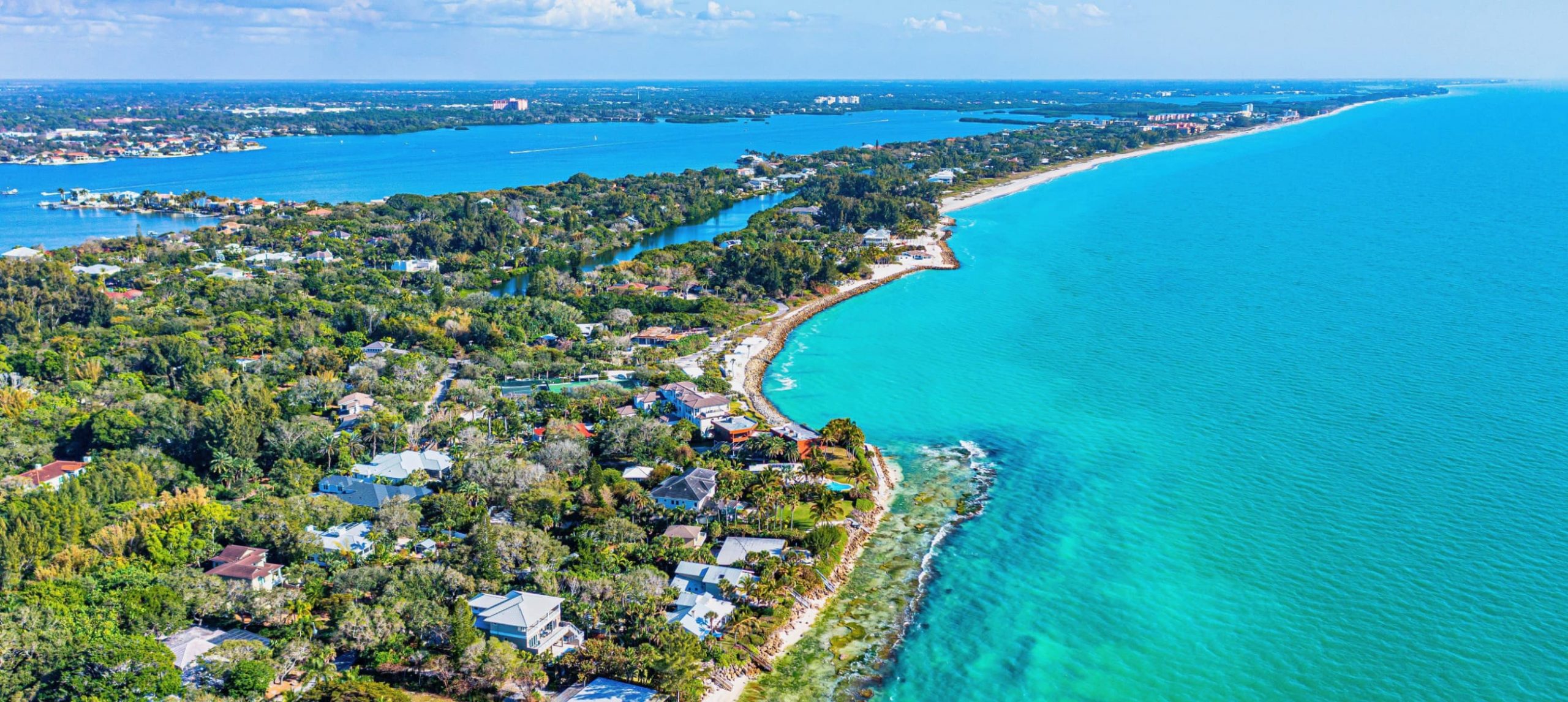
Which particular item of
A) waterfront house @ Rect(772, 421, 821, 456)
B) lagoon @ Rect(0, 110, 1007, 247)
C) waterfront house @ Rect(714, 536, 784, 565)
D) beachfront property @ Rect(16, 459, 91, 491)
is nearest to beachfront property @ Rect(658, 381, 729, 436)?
waterfront house @ Rect(772, 421, 821, 456)

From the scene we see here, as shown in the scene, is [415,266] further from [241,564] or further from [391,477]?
[241,564]

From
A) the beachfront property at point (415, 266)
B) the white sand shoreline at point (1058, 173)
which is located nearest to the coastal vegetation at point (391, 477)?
the beachfront property at point (415, 266)

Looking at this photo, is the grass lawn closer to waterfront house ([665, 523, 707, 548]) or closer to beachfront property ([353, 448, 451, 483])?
waterfront house ([665, 523, 707, 548])

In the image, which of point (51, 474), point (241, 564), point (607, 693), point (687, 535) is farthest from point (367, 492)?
point (607, 693)

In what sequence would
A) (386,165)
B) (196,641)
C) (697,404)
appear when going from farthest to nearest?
(386,165)
(697,404)
(196,641)

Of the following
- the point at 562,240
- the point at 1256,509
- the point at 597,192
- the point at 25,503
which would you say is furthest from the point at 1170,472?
the point at 597,192

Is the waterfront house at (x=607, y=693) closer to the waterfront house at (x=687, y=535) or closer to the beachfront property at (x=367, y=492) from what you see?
the waterfront house at (x=687, y=535)
